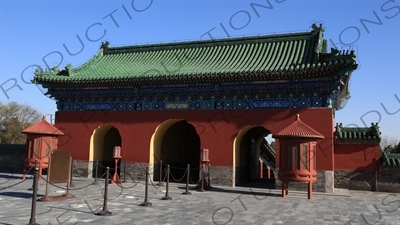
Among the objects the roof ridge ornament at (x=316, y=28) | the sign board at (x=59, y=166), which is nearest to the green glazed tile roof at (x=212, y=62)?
the roof ridge ornament at (x=316, y=28)

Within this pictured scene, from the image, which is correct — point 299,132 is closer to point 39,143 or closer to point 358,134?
point 358,134

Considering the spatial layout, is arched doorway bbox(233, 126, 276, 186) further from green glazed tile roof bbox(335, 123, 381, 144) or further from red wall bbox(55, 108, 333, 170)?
green glazed tile roof bbox(335, 123, 381, 144)

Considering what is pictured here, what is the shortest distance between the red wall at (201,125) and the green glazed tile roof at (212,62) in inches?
55.0

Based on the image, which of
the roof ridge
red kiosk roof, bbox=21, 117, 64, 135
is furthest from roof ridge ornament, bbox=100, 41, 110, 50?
red kiosk roof, bbox=21, 117, 64, 135

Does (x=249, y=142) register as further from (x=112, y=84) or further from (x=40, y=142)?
(x=40, y=142)

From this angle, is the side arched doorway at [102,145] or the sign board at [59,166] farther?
the side arched doorway at [102,145]

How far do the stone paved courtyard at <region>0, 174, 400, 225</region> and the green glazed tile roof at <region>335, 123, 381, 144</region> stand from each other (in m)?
2.09

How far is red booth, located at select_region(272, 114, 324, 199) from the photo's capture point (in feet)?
35.6

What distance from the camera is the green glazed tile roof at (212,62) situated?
12.9 metres

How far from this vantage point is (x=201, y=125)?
14352 millimetres

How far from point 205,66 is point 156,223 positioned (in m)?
9.44

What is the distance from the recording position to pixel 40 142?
12602 mm

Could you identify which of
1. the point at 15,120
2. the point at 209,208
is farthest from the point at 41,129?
the point at 15,120

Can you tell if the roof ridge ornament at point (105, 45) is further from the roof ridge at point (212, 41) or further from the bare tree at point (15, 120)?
the bare tree at point (15, 120)
